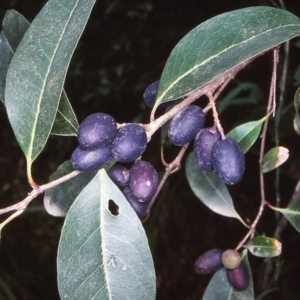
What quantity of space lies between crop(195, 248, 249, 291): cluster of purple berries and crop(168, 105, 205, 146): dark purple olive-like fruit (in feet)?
1.13

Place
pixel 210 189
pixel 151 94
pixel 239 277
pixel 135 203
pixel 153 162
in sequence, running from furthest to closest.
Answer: pixel 153 162
pixel 210 189
pixel 239 277
pixel 151 94
pixel 135 203

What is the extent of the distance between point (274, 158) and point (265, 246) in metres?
0.19

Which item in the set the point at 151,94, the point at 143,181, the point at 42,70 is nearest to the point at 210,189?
the point at 151,94

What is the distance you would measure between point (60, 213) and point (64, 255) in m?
0.20

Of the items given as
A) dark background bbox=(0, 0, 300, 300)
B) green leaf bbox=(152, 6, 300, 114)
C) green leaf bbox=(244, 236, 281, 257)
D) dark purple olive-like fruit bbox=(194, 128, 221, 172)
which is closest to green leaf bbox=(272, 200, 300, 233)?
green leaf bbox=(244, 236, 281, 257)

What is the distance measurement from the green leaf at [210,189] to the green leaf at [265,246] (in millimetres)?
154

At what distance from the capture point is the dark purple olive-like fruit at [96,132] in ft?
2.76

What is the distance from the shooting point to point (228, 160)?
0.88 m

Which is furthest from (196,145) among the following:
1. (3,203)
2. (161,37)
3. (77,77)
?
(3,203)

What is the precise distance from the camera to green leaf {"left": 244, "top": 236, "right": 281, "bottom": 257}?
3.51 feet

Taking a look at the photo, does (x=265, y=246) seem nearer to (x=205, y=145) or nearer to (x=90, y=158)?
(x=205, y=145)

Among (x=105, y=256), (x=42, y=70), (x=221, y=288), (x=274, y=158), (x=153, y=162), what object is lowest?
(x=153, y=162)

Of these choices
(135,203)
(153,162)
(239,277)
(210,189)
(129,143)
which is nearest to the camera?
(129,143)

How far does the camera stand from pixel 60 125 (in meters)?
0.99
